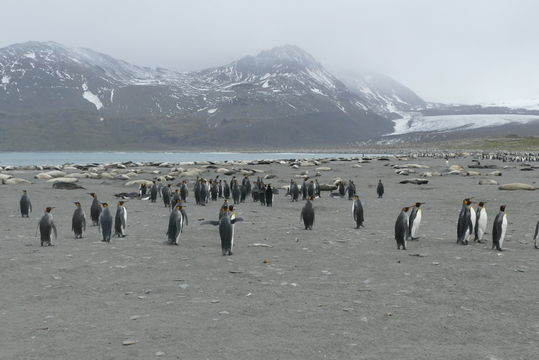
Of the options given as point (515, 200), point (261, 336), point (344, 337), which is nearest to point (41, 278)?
point (261, 336)

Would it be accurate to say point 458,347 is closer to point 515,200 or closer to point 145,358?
point 145,358

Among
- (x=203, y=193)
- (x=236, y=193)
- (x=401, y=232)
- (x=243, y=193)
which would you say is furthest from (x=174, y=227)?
(x=243, y=193)

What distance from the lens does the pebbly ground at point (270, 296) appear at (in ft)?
20.5

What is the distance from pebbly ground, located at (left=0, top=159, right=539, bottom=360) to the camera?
6.25 metres

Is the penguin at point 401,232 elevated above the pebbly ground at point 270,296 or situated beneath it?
elevated above

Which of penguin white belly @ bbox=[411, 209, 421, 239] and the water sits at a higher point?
the water

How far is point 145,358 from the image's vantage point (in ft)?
19.4

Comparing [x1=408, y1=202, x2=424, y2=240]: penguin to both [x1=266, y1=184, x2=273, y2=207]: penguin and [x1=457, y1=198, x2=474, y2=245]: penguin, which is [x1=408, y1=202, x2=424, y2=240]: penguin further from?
[x1=266, y1=184, x2=273, y2=207]: penguin

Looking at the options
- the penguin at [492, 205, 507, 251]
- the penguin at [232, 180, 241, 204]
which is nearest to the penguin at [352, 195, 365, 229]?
the penguin at [492, 205, 507, 251]

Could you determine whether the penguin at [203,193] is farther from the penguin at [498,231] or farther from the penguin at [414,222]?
the penguin at [498,231]

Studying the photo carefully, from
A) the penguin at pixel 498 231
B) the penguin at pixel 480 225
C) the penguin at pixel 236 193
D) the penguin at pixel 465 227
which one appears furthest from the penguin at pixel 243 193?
the penguin at pixel 498 231

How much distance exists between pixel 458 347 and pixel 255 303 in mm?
3152

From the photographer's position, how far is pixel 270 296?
27.5ft

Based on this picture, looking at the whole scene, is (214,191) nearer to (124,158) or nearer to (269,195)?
(269,195)
